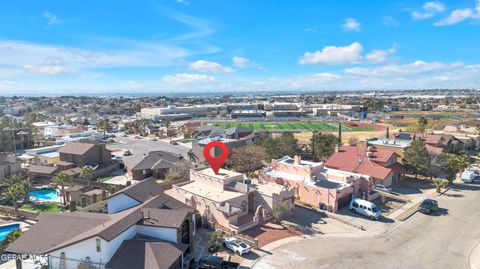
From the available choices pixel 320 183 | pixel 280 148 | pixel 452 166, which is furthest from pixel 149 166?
pixel 452 166

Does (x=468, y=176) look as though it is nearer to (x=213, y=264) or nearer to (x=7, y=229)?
(x=213, y=264)

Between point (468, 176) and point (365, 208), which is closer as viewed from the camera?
point (365, 208)

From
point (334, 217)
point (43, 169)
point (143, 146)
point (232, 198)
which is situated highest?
point (232, 198)

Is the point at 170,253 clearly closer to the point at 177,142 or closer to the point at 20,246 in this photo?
the point at 20,246

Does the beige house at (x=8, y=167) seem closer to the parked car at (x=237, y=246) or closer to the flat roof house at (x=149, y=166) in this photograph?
the flat roof house at (x=149, y=166)

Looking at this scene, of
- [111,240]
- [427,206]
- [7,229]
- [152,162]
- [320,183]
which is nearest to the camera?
[111,240]

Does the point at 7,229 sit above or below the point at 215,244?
below

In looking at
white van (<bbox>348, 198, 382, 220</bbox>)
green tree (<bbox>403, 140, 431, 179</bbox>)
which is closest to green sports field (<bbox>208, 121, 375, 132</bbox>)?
green tree (<bbox>403, 140, 431, 179</bbox>)
